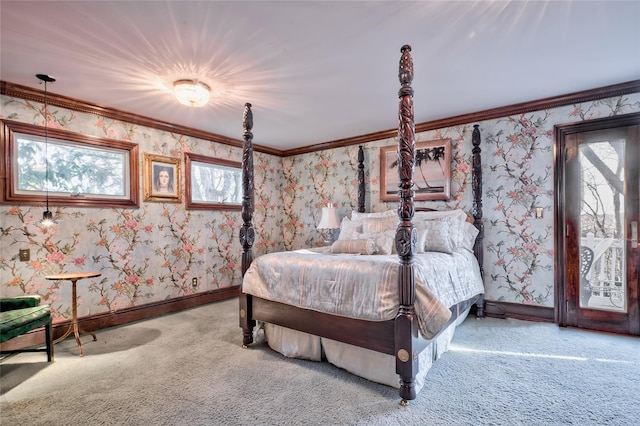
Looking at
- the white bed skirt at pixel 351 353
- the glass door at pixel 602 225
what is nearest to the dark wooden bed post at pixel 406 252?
the white bed skirt at pixel 351 353

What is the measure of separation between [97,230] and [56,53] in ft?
5.83

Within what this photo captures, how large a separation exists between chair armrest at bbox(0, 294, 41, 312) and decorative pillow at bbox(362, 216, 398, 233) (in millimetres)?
3221

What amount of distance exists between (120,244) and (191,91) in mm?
1974

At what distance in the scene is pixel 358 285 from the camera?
209 centimetres

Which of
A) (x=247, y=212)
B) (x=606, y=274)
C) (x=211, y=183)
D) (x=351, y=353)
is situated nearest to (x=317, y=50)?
(x=247, y=212)

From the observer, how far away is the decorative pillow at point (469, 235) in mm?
3430

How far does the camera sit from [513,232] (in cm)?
342

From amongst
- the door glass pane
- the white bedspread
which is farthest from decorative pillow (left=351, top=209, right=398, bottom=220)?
the door glass pane

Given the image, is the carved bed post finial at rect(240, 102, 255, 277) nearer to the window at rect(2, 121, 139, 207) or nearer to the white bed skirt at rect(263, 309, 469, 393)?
the white bed skirt at rect(263, 309, 469, 393)

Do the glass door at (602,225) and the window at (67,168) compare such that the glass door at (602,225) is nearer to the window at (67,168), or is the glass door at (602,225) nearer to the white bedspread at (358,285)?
the white bedspread at (358,285)

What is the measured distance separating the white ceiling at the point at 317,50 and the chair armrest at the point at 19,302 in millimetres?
1906

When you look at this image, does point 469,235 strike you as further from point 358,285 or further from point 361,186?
point 358,285

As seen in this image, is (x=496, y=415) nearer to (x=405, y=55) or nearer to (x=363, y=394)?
(x=363, y=394)

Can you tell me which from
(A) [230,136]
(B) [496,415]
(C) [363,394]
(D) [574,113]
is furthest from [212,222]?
(D) [574,113]
